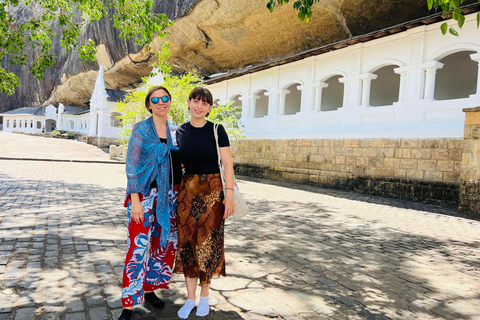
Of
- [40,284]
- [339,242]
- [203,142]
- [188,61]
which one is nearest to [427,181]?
[339,242]

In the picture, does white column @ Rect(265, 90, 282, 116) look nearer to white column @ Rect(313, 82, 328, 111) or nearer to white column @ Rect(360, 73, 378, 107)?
white column @ Rect(313, 82, 328, 111)

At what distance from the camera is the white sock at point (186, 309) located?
266 centimetres

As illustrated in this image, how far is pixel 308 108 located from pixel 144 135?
1278 cm

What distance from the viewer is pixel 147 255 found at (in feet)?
8.86

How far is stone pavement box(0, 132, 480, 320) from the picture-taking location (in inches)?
114

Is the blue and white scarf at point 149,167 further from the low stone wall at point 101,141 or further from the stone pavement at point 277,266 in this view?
the low stone wall at point 101,141

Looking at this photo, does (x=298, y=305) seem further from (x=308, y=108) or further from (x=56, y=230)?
(x=308, y=108)

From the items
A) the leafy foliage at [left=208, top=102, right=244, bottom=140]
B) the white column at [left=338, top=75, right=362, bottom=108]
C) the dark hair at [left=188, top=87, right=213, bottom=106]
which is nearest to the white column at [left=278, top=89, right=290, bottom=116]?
the leafy foliage at [left=208, top=102, right=244, bottom=140]

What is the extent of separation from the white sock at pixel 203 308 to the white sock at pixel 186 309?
0.19ft

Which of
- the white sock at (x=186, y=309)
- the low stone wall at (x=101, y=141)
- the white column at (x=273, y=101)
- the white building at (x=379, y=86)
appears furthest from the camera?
the low stone wall at (x=101, y=141)

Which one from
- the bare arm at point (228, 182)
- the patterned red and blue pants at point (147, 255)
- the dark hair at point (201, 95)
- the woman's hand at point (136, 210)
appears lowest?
the patterned red and blue pants at point (147, 255)

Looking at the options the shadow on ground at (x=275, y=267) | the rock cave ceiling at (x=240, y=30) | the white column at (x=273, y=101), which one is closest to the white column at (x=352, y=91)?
the white column at (x=273, y=101)

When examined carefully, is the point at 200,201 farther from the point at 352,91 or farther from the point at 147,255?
the point at 352,91

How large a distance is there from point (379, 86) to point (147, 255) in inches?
577
